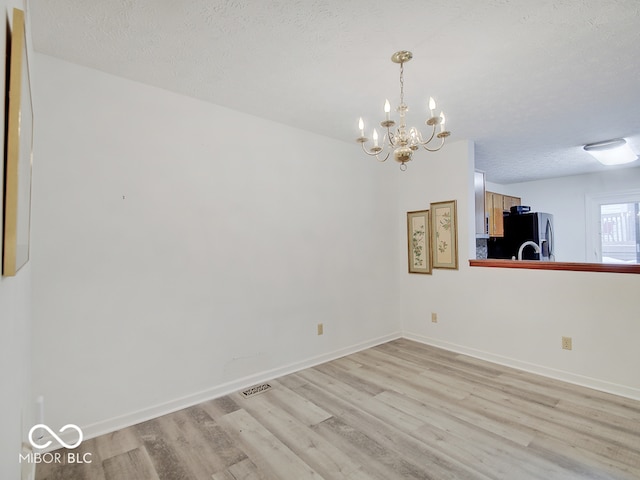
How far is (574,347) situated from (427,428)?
1.78 meters

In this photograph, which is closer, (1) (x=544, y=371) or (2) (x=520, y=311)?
(1) (x=544, y=371)

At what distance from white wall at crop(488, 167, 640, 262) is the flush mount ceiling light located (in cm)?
106

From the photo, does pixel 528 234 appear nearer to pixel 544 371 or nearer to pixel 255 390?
pixel 544 371

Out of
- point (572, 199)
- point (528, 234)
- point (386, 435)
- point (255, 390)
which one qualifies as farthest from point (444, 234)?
point (572, 199)

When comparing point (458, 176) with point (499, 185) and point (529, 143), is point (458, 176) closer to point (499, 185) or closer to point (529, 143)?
point (529, 143)

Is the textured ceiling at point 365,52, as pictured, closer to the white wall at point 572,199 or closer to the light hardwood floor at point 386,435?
the light hardwood floor at point 386,435

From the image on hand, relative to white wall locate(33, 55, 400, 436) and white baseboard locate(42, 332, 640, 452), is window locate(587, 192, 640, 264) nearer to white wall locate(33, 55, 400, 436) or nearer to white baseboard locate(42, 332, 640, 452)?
white baseboard locate(42, 332, 640, 452)

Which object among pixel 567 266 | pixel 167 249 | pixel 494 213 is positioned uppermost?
pixel 494 213

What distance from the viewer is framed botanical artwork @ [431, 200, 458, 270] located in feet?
12.3

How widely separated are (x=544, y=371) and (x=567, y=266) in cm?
102

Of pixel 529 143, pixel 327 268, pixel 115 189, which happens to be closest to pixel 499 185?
pixel 529 143

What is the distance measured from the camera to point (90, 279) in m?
2.14

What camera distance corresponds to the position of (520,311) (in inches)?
129

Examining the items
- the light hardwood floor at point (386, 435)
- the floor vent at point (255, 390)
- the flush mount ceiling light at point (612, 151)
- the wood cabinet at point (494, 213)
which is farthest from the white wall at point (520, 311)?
the floor vent at point (255, 390)
